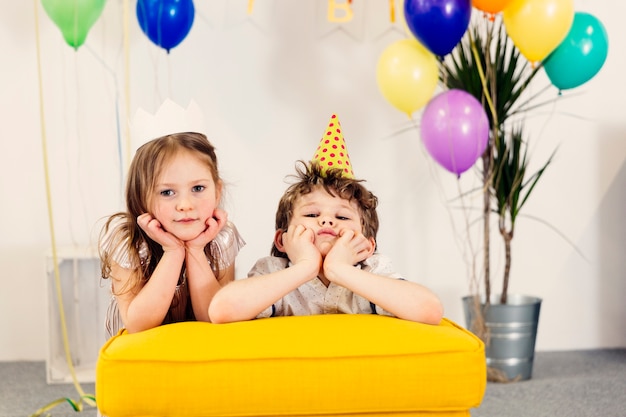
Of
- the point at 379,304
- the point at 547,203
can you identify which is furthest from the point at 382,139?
the point at 379,304

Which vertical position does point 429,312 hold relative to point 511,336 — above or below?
above

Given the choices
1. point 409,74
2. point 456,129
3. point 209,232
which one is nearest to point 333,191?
point 209,232

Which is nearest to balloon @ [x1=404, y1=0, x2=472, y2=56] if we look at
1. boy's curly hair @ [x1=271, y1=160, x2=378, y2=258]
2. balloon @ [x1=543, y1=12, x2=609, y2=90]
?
balloon @ [x1=543, y1=12, x2=609, y2=90]

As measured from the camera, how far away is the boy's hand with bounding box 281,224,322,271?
1746 millimetres

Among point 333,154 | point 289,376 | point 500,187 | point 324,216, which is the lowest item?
point 289,376

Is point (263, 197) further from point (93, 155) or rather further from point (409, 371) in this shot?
point (409, 371)

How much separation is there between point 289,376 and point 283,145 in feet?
6.33

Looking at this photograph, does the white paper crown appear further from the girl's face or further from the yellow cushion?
the yellow cushion

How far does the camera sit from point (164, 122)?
75.3 inches

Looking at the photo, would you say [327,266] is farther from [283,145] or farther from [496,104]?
[283,145]

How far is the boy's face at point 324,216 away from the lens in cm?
183

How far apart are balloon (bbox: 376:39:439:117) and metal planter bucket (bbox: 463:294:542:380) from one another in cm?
79

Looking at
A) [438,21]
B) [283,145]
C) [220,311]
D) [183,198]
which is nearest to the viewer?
[220,311]

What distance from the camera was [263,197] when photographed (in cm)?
337
